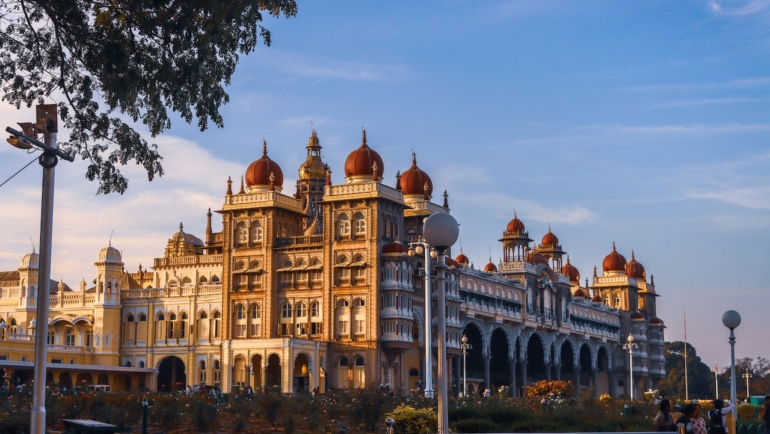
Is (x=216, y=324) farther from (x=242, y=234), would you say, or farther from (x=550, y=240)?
(x=550, y=240)

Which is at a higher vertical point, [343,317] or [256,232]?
[256,232]

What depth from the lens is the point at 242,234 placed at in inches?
3076

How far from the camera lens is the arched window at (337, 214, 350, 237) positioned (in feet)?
243

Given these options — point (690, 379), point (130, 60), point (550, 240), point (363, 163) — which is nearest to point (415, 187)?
point (363, 163)

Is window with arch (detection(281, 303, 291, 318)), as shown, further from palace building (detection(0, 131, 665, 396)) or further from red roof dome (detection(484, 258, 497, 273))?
red roof dome (detection(484, 258, 497, 273))

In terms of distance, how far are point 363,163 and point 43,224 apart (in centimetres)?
5745

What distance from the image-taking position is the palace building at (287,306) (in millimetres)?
72562

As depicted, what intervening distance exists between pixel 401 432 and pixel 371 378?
46833mm

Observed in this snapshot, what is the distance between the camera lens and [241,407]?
3350cm

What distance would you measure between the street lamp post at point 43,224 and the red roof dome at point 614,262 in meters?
114

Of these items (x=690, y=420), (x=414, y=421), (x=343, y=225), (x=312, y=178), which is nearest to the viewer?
(x=690, y=420)

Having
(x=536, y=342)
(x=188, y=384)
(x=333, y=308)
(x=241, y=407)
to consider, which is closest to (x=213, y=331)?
(x=188, y=384)

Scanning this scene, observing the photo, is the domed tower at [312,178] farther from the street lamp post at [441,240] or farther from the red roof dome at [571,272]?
the street lamp post at [441,240]

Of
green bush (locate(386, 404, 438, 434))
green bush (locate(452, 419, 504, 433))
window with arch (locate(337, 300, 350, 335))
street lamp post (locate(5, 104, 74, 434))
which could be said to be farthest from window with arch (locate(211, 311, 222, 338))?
street lamp post (locate(5, 104, 74, 434))
